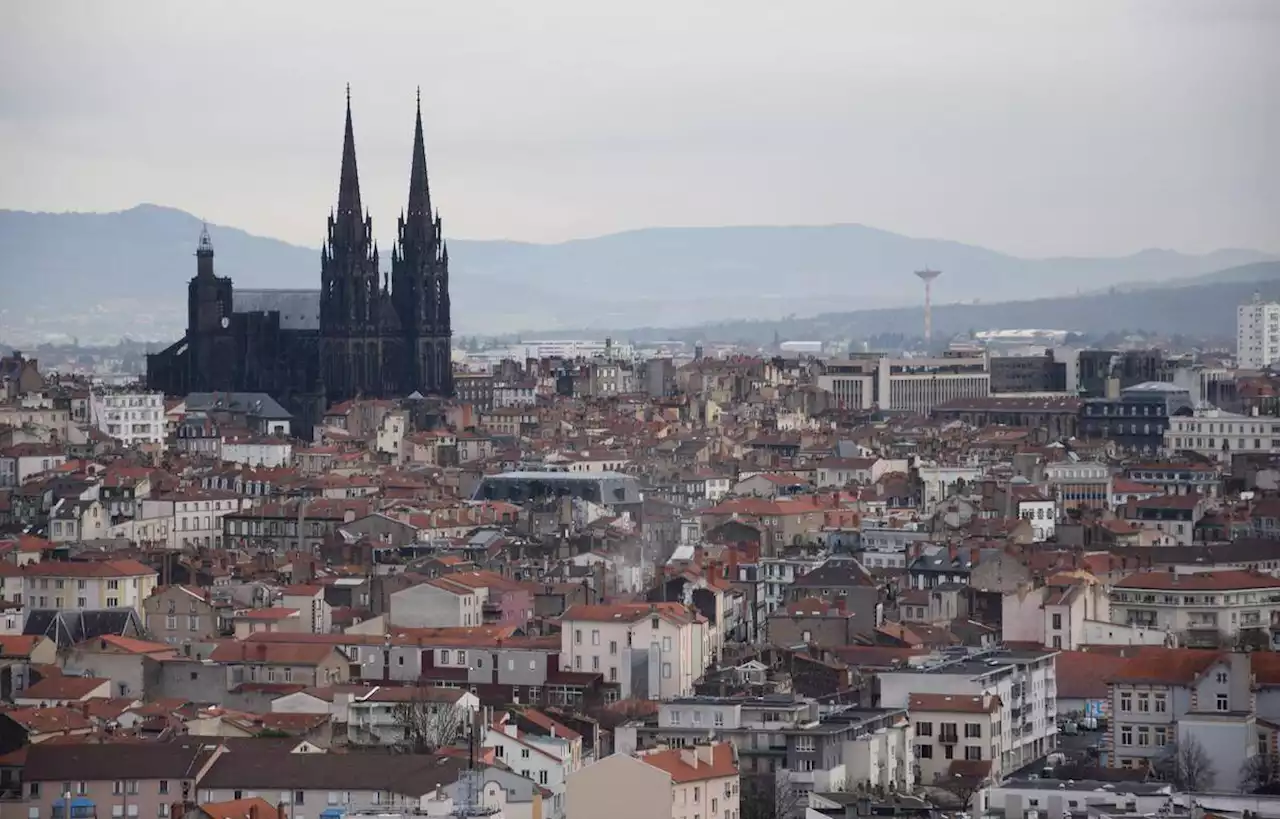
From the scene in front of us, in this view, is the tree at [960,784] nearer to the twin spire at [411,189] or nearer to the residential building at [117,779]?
the residential building at [117,779]

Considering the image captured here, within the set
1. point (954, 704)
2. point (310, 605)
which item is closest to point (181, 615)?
point (310, 605)

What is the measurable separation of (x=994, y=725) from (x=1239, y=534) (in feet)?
99.6

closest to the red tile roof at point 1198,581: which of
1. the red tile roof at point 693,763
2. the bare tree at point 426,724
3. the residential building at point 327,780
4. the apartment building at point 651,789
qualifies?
the bare tree at point 426,724

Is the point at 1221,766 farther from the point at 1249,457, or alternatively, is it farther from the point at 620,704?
the point at 1249,457

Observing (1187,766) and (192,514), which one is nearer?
(1187,766)

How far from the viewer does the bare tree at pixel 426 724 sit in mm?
40844

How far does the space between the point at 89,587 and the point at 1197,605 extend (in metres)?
17.7

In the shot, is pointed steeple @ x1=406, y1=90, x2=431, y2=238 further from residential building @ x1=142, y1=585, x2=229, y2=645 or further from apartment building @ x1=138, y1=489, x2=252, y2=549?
residential building @ x1=142, y1=585, x2=229, y2=645

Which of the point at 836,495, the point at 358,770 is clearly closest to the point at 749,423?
the point at 836,495

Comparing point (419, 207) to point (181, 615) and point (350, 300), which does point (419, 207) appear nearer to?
point (350, 300)

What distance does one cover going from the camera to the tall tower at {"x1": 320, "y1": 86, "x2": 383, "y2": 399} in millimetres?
123062

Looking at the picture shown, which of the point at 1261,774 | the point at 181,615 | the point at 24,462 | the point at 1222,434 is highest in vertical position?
the point at 24,462

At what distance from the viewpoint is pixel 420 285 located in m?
124

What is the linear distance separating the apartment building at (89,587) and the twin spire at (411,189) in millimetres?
66626
